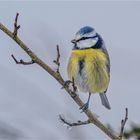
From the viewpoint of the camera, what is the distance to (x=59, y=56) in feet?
9.06

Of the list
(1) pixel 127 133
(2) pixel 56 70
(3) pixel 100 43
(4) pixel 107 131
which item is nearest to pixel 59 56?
(2) pixel 56 70

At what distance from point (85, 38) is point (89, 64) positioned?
213 mm

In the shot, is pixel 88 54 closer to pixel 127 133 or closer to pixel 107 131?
pixel 107 131

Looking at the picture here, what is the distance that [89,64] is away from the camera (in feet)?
9.70

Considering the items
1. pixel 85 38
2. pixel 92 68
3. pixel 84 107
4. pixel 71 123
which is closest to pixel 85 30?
pixel 85 38

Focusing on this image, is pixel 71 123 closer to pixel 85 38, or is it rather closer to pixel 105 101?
pixel 105 101

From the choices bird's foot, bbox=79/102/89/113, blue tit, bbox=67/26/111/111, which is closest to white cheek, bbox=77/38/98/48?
blue tit, bbox=67/26/111/111

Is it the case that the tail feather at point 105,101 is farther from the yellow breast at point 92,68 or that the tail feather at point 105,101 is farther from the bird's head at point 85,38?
the bird's head at point 85,38

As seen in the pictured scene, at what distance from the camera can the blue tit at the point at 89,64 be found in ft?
9.27

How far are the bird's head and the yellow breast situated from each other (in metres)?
0.04

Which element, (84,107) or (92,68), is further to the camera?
(92,68)

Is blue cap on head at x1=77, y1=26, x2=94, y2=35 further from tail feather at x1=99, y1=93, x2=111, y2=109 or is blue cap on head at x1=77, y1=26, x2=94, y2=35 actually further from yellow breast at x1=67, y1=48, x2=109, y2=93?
tail feather at x1=99, y1=93, x2=111, y2=109

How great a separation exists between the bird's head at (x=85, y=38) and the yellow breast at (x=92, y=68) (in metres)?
0.04

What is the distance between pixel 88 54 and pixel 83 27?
9.7 inches
